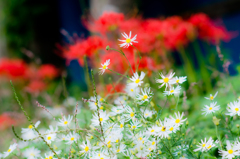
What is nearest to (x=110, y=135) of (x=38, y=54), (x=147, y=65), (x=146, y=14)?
(x=147, y=65)

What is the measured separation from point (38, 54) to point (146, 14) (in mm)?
2153

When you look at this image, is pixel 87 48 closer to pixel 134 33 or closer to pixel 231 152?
pixel 134 33

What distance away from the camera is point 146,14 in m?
3.87

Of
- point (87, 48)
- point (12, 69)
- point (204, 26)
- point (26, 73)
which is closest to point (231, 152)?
point (87, 48)

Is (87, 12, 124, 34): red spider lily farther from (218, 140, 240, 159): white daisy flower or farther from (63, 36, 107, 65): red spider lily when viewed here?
(218, 140, 240, 159): white daisy flower

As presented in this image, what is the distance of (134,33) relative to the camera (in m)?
1.56

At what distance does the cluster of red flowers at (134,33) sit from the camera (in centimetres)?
135

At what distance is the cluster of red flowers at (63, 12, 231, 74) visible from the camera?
1347mm

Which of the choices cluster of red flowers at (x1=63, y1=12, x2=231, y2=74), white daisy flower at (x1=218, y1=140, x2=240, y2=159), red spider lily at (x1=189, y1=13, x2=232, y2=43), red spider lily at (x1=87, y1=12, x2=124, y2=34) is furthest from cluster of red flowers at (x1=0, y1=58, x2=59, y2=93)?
white daisy flower at (x1=218, y1=140, x2=240, y2=159)

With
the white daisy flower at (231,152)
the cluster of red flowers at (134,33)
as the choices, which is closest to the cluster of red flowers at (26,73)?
the cluster of red flowers at (134,33)

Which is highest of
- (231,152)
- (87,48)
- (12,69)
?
(12,69)

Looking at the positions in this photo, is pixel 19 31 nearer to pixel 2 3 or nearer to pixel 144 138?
pixel 2 3

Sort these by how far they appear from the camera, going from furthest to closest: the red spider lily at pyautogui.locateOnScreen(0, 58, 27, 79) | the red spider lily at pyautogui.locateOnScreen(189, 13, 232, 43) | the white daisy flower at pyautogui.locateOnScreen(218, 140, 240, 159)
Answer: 1. the red spider lily at pyautogui.locateOnScreen(0, 58, 27, 79)
2. the red spider lily at pyautogui.locateOnScreen(189, 13, 232, 43)
3. the white daisy flower at pyautogui.locateOnScreen(218, 140, 240, 159)

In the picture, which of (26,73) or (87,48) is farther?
(26,73)
